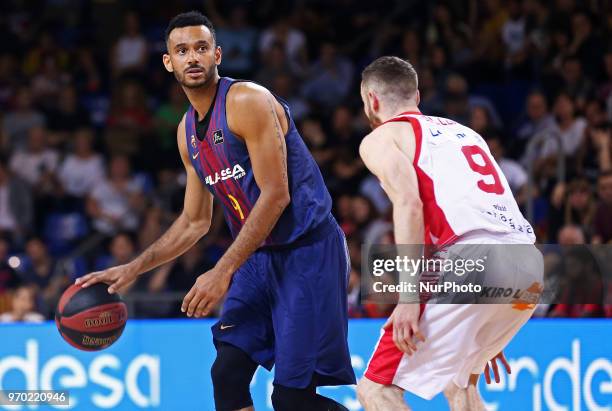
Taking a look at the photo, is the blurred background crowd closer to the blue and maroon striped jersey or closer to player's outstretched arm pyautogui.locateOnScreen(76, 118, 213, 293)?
player's outstretched arm pyautogui.locateOnScreen(76, 118, 213, 293)

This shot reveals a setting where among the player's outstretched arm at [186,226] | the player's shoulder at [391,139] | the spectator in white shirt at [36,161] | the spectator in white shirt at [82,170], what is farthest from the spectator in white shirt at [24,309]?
the player's shoulder at [391,139]

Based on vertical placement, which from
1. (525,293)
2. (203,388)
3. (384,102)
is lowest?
(203,388)

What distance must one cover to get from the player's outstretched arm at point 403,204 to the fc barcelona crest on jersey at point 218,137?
2.26 ft

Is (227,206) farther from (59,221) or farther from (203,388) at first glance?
(59,221)

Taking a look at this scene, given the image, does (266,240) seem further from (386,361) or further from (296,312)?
(386,361)

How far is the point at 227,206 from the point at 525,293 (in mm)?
1347

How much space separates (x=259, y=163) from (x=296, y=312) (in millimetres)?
Result: 638

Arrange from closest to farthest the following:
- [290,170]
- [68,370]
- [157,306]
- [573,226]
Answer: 1. [290,170]
2. [68,370]
3. [573,226]
4. [157,306]

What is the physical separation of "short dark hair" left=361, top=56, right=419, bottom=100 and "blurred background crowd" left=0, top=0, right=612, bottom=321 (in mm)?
3448

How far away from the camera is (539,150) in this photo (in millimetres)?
9508

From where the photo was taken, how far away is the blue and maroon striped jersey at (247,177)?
181 inches

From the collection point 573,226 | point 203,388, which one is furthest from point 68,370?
point 573,226

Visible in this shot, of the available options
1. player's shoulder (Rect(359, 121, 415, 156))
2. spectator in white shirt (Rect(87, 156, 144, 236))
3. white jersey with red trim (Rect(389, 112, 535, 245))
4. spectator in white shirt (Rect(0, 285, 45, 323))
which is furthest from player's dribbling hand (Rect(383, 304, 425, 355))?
spectator in white shirt (Rect(87, 156, 144, 236))

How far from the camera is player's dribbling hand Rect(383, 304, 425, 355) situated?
415 centimetres
